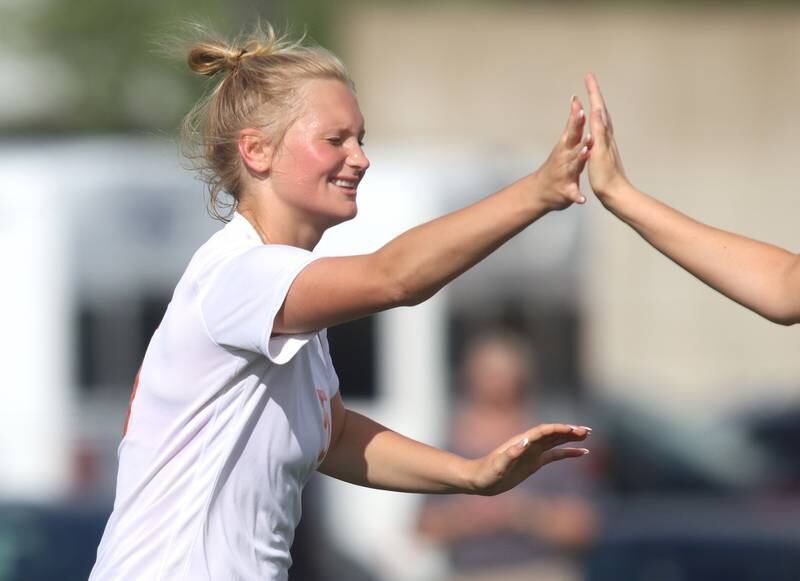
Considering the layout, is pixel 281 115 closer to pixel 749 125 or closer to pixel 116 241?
pixel 116 241

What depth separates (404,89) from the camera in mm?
20172

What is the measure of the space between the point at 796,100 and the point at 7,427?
1219 centimetres

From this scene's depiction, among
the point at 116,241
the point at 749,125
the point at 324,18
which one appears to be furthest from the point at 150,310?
the point at 324,18

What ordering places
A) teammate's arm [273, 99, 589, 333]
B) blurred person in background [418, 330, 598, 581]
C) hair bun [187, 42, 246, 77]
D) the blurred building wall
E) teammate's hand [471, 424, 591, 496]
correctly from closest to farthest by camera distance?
teammate's arm [273, 99, 589, 333] → teammate's hand [471, 424, 591, 496] → hair bun [187, 42, 246, 77] → blurred person in background [418, 330, 598, 581] → the blurred building wall

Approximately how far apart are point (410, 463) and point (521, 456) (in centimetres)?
45

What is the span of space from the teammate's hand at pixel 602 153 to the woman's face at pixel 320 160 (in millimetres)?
498

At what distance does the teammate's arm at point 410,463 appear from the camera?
366cm

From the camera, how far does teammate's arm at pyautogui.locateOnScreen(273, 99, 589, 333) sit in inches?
121

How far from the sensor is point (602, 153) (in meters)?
3.37

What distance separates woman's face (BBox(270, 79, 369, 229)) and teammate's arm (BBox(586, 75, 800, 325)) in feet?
1.74

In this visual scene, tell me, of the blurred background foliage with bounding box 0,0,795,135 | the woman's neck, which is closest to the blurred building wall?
the blurred background foliage with bounding box 0,0,795,135

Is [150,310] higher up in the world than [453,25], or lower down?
lower down

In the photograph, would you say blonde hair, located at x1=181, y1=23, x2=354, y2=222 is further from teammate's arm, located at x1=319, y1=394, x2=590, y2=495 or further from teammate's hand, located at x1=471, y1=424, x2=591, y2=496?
teammate's hand, located at x1=471, y1=424, x2=591, y2=496

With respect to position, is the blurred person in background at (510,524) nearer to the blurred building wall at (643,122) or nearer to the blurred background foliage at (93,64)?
the blurred building wall at (643,122)
